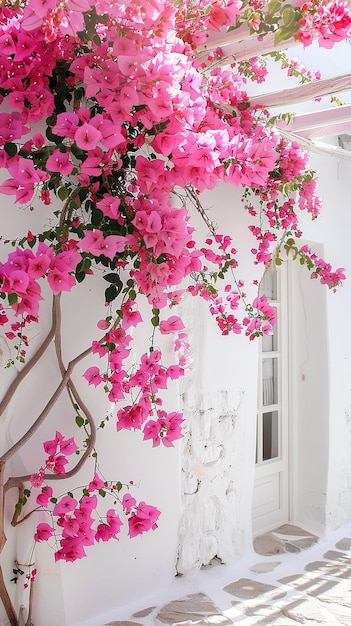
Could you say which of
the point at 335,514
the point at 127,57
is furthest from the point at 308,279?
the point at 127,57

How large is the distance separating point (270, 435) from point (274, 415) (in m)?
0.16

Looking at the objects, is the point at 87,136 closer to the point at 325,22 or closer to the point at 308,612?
the point at 325,22

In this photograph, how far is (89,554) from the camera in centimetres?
296

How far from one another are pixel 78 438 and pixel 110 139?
1457 mm

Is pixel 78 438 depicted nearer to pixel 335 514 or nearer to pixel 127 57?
pixel 127 57

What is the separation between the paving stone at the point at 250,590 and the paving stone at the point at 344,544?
99cm

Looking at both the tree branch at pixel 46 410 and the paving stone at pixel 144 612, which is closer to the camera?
the tree branch at pixel 46 410

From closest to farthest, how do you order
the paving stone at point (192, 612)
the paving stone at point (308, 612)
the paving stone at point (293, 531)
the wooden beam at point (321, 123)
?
the paving stone at point (192, 612) → the paving stone at point (308, 612) → the wooden beam at point (321, 123) → the paving stone at point (293, 531)

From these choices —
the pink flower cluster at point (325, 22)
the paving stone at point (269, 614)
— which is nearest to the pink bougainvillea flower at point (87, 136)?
the pink flower cluster at point (325, 22)

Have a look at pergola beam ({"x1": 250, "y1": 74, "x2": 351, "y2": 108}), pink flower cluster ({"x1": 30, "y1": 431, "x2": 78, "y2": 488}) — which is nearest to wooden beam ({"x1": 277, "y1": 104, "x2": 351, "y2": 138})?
pergola beam ({"x1": 250, "y1": 74, "x2": 351, "y2": 108})

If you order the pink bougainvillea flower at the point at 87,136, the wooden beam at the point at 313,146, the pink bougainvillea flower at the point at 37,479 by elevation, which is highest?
the wooden beam at the point at 313,146

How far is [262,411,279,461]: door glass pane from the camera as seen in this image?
468 centimetres

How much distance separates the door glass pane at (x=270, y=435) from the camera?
4.68 metres

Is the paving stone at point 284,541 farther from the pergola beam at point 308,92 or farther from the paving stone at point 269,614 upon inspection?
the pergola beam at point 308,92
